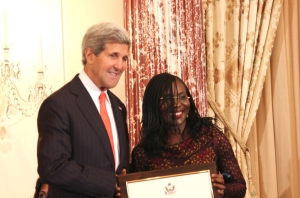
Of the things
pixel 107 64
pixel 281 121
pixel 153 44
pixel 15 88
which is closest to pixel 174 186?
pixel 107 64

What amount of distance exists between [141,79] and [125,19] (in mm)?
412

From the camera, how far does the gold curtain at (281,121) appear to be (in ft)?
13.2

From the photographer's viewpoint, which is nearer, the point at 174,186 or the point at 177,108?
the point at 174,186

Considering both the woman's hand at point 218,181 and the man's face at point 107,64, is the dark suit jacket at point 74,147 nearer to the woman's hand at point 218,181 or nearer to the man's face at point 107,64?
the man's face at point 107,64

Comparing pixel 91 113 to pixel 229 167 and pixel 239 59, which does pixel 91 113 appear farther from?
pixel 239 59

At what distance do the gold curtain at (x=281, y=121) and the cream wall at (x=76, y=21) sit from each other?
4.12 ft

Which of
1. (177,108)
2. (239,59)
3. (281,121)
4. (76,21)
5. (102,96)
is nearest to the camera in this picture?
(102,96)

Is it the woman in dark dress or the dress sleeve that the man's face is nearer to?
the woman in dark dress

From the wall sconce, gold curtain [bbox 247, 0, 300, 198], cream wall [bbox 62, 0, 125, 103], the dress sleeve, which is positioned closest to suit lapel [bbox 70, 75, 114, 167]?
the dress sleeve

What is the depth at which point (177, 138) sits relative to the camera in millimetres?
2861

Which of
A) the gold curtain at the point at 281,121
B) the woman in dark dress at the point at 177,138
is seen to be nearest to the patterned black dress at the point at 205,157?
the woman in dark dress at the point at 177,138

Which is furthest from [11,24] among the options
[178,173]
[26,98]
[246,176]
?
[246,176]

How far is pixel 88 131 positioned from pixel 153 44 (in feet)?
3.90

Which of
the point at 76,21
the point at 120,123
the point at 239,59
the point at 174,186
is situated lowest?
the point at 174,186
